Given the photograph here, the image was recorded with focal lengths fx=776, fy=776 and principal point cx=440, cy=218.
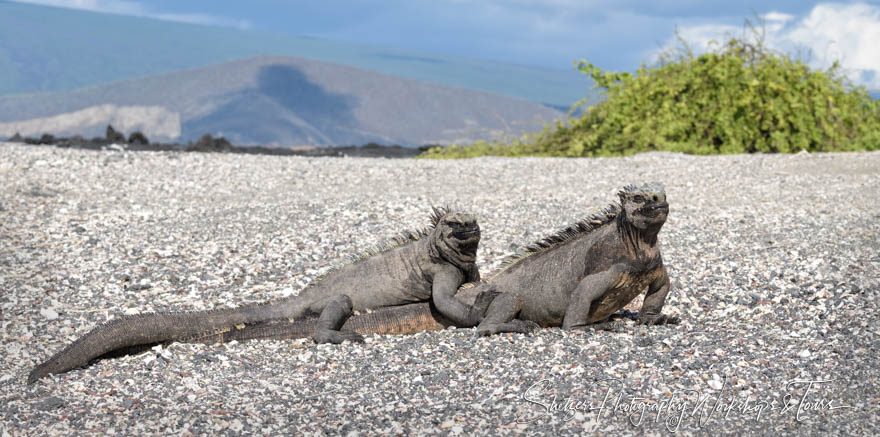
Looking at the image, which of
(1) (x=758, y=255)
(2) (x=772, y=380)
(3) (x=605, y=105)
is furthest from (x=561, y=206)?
(3) (x=605, y=105)

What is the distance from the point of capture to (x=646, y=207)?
4.90 m

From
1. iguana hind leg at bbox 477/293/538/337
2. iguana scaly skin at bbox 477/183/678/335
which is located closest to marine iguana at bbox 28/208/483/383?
iguana hind leg at bbox 477/293/538/337

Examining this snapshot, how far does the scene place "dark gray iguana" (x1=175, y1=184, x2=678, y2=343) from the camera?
5086 millimetres

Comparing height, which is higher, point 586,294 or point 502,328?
point 586,294

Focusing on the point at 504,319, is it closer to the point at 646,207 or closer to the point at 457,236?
the point at 457,236

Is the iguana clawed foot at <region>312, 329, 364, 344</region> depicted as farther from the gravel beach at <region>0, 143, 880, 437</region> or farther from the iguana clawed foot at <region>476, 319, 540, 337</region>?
the iguana clawed foot at <region>476, 319, 540, 337</region>

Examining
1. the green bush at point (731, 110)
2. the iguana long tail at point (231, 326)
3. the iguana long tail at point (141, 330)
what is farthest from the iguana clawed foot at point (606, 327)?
the green bush at point (731, 110)

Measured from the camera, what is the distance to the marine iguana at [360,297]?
5219 millimetres

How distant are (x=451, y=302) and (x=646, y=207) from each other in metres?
1.44

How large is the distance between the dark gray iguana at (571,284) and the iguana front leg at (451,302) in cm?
8

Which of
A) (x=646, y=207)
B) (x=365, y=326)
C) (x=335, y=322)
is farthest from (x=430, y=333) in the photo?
(x=646, y=207)

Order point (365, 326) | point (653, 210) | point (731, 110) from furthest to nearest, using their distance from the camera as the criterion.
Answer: point (731, 110), point (365, 326), point (653, 210)

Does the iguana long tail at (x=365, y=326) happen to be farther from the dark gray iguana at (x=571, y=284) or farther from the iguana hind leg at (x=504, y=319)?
the iguana hind leg at (x=504, y=319)

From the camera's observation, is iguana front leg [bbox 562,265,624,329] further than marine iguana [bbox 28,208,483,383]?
No
